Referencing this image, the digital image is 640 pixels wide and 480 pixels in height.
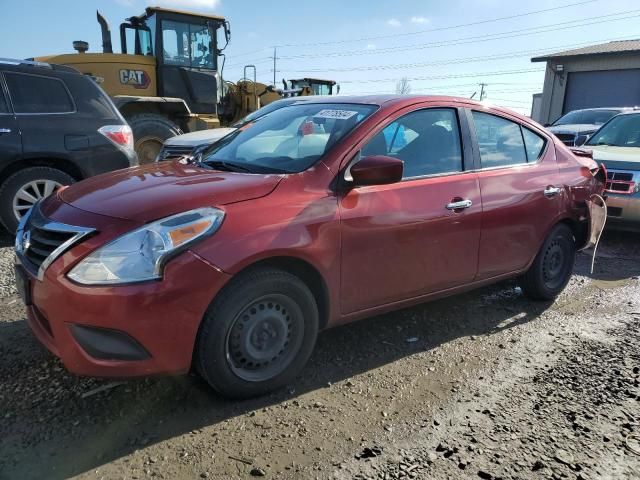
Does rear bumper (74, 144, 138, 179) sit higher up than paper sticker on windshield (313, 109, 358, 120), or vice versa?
paper sticker on windshield (313, 109, 358, 120)

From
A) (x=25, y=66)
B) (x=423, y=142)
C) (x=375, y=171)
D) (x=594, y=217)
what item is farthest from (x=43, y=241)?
(x=594, y=217)

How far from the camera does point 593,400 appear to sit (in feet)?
9.73

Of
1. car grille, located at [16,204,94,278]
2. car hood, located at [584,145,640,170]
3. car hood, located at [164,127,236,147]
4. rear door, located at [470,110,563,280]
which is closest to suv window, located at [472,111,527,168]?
A: rear door, located at [470,110,563,280]

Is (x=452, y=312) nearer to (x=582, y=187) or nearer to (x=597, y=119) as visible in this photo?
(x=582, y=187)

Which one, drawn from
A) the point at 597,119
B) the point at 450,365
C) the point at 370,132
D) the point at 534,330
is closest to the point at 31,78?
the point at 370,132

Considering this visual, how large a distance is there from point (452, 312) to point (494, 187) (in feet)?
3.56

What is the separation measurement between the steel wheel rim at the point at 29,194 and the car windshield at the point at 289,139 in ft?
9.30

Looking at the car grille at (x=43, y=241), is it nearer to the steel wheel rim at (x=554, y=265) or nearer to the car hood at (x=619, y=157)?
the steel wheel rim at (x=554, y=265)

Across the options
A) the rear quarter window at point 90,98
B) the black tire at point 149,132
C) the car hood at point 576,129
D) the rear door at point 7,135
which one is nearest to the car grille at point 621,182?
the rear quarter window at point 90,98

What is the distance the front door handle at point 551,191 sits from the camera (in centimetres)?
406

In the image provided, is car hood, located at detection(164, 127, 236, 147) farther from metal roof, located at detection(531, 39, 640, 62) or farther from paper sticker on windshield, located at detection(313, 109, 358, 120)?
metal roof, located at detection(531, 39, 640, 62)

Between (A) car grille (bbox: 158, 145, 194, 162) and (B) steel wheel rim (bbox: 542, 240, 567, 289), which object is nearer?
(B) steel wheel rim (bbox: 542, 240, 567, 289)

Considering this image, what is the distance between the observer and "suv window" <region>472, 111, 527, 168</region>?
3.79 metres

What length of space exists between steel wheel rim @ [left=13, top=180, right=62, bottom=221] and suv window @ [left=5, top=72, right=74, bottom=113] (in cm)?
79
